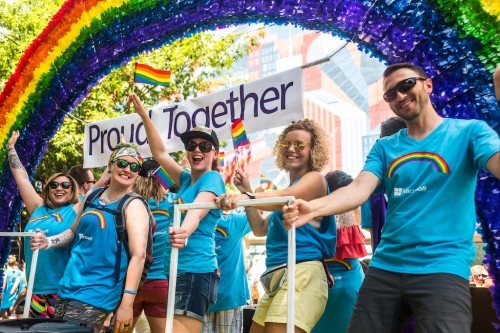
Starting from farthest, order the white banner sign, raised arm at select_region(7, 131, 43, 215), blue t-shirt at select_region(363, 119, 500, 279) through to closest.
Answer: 1. raised arm at select_region(7, 131, 43, 215)
2. the white banner sign
3. blue t-shirt at select_region(363, 119, 500, 279)

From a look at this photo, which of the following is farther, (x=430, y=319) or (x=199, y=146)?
(x=199, y=146)

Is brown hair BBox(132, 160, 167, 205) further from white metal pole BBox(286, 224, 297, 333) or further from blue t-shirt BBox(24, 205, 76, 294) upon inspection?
white metal pole BBox(286, 224, 297, 333)

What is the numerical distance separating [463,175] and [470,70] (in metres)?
0.83

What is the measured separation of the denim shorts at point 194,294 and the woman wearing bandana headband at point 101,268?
246 millimetres

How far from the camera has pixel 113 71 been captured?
11969 mm

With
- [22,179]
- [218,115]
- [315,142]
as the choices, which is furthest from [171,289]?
[22,179]

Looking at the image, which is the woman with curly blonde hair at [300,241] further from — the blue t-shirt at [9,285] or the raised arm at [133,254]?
the blue t-shirt at [9,285]

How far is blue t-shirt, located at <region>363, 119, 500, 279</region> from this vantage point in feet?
7.09

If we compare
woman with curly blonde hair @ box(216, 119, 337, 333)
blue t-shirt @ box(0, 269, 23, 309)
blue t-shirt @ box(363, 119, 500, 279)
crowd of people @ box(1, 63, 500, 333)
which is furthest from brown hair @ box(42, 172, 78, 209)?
blue t-shirt @ box(0, 269, 23, 309)

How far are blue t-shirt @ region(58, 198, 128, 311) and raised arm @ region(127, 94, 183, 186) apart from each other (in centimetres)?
78

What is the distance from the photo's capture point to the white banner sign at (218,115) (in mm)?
4154

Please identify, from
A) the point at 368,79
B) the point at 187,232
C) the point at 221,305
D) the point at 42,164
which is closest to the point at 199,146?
the point at 187,232

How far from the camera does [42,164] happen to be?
39.0ft

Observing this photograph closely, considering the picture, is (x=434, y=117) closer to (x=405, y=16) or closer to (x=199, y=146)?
(x=405, y=16)
